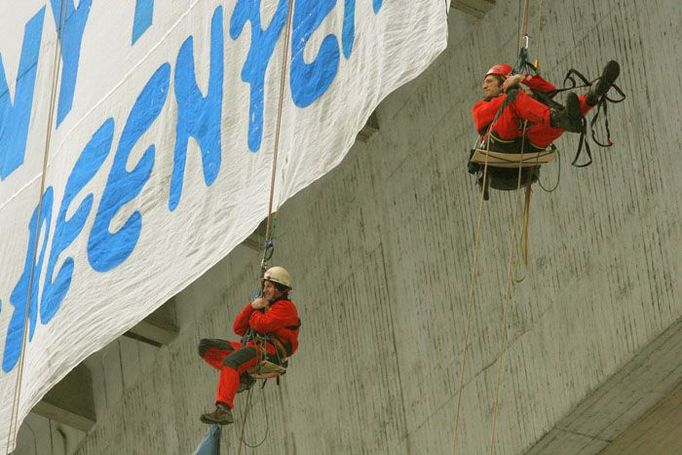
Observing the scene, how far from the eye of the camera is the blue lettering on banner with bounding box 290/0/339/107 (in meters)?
9.55

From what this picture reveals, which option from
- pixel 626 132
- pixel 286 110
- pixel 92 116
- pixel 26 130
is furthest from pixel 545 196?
pixel 26 130

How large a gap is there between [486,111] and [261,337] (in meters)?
1.87

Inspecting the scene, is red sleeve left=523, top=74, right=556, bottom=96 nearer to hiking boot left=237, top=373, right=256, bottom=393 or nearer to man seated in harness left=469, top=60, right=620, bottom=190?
man seated in harness left=469, top=60, right=620, bottom=190

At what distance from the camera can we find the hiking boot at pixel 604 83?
26.0 feet

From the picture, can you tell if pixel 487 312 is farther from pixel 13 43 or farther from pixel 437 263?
pixel 13 43

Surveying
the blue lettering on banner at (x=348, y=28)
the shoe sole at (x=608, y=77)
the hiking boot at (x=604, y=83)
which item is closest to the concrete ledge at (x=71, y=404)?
the blue lettering on banner at (x=348, y=28)

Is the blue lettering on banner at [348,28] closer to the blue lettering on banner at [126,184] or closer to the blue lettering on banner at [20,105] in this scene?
the blue lettering on banner at [126,184]

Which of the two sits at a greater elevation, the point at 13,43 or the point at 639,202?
the point at 13,43

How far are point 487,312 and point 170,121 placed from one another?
2.15 metres

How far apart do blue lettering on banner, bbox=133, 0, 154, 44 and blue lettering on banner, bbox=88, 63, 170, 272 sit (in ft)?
1.42

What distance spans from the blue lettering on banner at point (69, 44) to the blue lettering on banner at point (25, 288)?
600 millimetres

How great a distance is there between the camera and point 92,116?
11578 mm

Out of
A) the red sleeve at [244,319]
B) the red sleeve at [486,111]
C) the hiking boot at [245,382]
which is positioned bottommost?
the hiking boot at [245,382]

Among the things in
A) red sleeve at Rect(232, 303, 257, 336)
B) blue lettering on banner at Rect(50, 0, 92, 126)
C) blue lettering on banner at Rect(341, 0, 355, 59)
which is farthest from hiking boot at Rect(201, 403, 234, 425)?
blue lettering on banner at Rect(50, 0, 92, 126)
